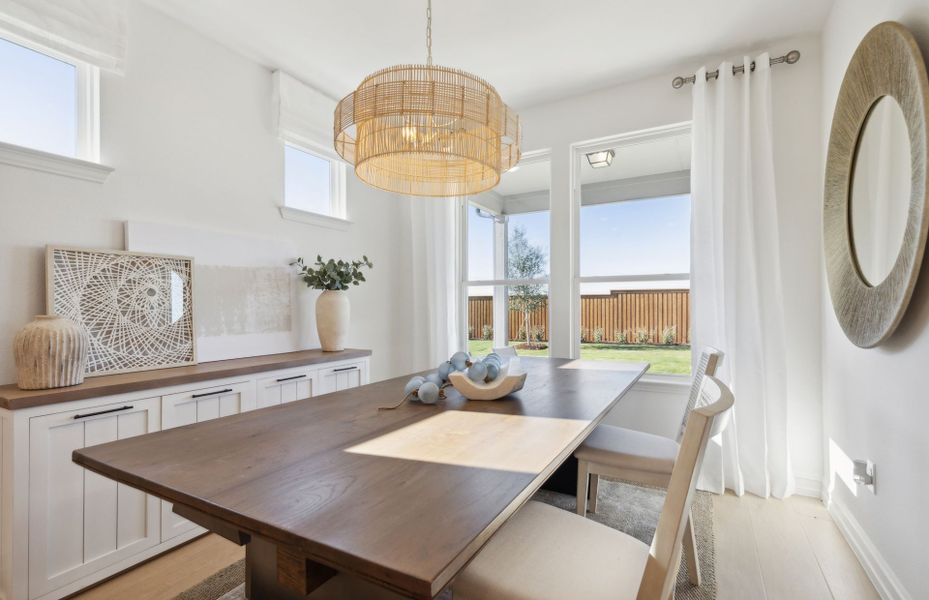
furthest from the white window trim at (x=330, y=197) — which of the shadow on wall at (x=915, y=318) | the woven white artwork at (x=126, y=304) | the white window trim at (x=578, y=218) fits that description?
the shadow on wall at (x=915, y=318)

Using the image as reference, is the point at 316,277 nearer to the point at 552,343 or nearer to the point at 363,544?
the point at 552,343

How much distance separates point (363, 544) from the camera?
69cm

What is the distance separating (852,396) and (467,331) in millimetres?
2700

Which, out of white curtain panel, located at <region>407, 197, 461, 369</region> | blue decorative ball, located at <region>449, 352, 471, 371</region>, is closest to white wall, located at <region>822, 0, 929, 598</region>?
blue decorative ball, located at <region>449, 352, 471, 371</region>

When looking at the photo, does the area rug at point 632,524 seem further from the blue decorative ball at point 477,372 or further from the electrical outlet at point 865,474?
the blue decorative ball at point 477,372

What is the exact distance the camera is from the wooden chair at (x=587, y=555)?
2.93 feet

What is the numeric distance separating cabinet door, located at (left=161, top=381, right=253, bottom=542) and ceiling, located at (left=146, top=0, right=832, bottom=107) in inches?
81.0

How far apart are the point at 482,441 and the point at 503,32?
8.16ft

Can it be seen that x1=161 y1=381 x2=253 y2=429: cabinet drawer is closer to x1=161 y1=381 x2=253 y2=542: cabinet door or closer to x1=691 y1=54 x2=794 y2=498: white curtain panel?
x1=161 y1=381 x2=253 y2=542: cabinet door

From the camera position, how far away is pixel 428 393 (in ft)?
5.25

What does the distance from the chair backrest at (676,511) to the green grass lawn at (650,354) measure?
8.35 feet

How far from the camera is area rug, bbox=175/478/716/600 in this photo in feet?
5.80

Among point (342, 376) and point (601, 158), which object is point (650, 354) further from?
point (342, 376)

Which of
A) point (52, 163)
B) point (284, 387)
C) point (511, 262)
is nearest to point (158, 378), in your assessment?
point (284, 387)
